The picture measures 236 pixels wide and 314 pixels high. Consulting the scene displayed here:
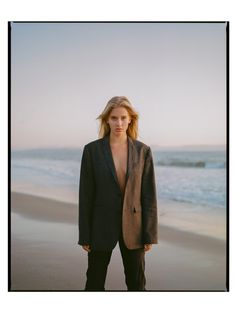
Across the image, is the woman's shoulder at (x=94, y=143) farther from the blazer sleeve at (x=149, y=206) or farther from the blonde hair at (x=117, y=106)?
the blazer sleeve at (x=149, y=206)

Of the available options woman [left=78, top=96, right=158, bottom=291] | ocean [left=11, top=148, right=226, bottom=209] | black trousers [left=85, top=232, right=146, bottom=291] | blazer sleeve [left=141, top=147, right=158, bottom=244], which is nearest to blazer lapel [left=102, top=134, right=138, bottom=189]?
woman [left=78, top=96, right=158, bottom=291]

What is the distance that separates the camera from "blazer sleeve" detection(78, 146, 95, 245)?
308 cm

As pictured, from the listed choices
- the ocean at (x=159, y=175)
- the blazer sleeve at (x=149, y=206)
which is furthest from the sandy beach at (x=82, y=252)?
the blazer sleeve at (x=149, y=206)

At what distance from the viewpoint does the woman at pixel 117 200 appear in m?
3.07

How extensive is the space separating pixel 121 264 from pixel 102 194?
564mm

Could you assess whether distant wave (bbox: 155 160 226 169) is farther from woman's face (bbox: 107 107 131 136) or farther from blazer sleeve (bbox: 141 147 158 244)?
woman's face (bbox: 107 107 131 136)

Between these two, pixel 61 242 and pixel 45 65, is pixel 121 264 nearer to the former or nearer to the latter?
pixel 61 242

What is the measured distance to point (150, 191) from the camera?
3.14m

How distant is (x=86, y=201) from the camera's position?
121 inches

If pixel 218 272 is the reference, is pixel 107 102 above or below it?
above

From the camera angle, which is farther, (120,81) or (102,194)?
(120,81)

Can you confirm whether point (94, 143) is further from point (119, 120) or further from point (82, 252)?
point (82, 252)

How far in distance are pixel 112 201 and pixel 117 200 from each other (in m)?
0.03
